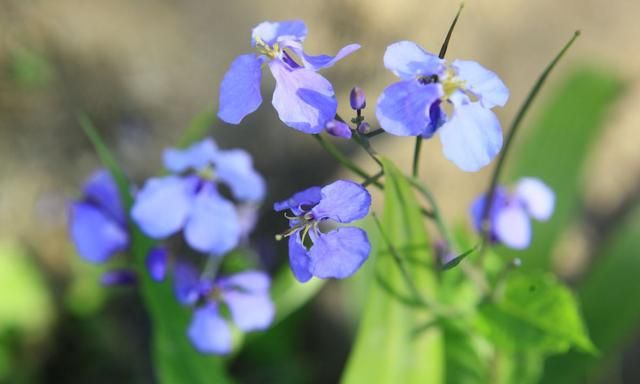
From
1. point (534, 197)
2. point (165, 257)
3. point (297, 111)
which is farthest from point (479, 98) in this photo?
point (165, 257)

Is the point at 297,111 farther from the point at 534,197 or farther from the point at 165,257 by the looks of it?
the point at 534,197

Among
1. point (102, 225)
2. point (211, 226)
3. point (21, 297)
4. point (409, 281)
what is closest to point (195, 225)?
point (211, 226)

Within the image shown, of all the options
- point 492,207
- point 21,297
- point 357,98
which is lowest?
point 21,297

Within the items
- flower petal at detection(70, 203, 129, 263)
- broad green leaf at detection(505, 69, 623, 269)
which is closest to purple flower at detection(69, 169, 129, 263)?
flower petal at detection(70, 203, 129, 263)

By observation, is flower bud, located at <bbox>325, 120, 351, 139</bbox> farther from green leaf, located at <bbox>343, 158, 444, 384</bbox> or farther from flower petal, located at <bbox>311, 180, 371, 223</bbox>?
green leaf, located at <bbox>343, 158, 444, 384</bbox>

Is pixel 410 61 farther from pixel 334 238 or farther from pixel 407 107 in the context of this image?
pixel 334 238

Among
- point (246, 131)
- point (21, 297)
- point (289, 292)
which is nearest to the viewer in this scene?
point (289, 292)
